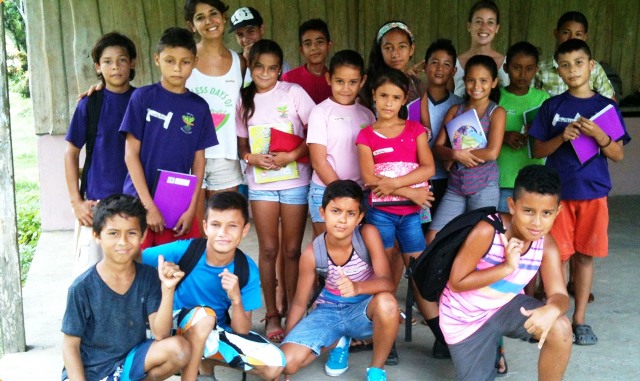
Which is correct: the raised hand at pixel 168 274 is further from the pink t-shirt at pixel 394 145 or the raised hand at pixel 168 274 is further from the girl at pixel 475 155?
the girl at pixel 475 155

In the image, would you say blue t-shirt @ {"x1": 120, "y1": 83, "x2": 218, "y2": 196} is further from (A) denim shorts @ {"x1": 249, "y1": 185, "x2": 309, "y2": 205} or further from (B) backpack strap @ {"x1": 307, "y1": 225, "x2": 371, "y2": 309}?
(B) backpack strap @ {"x1": 307, "y1": 225, "x2": 371, "y2": 309}

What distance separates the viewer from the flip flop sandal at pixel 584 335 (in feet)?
12.5

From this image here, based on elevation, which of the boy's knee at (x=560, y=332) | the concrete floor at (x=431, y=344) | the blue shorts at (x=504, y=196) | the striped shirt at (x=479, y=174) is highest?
the striped shirt at (x=479, y=174)

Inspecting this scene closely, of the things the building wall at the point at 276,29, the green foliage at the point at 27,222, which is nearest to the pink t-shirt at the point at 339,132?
the building wall at the point at 276,29

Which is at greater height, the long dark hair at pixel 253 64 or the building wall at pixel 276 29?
the building wall at pixel 276 29

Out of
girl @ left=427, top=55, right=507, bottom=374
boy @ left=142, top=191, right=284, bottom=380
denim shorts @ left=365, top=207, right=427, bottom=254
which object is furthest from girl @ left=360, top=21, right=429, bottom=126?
boy @ left=142, top=191, right=284, bottom=380

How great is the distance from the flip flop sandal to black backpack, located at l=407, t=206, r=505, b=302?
3.33ft

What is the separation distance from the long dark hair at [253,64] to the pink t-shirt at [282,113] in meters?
0.02

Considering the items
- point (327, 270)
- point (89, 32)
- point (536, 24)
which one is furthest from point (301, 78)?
point (536, 24)

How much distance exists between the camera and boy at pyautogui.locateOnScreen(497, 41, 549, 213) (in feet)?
13.2

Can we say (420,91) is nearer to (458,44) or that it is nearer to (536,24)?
(458,44)

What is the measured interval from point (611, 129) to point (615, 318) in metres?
1.12

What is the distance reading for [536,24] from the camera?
270 inches

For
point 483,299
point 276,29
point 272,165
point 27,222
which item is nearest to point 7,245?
point 272,165
